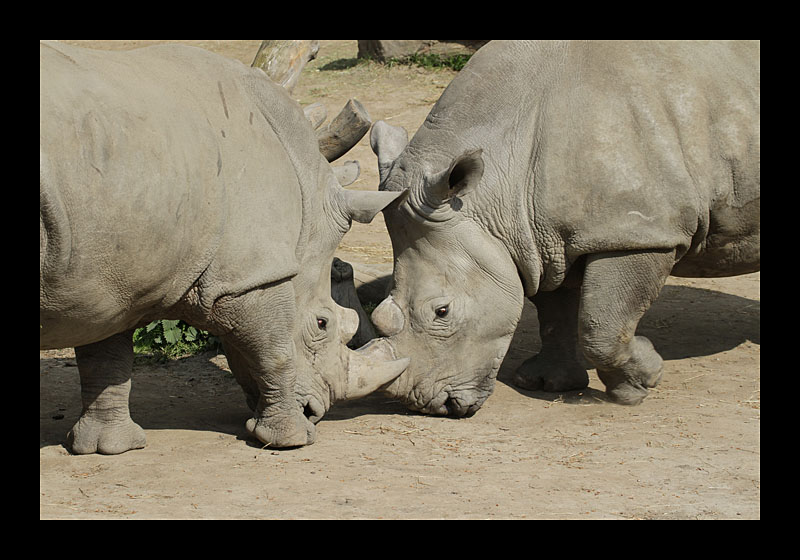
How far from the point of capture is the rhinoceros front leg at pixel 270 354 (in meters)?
5.48

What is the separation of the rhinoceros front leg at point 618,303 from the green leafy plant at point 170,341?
2.99 meters

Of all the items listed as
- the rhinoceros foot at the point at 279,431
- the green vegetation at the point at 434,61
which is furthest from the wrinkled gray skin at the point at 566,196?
the green vegetation at the point at 434,61

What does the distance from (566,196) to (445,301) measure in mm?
975

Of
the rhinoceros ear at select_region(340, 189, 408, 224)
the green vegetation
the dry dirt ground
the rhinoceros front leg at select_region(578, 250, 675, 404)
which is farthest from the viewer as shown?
the green vegetation

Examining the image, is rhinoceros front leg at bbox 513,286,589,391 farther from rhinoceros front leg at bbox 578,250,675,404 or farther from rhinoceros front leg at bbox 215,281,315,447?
rhinoceros front leg at bbox 215,281,315,447

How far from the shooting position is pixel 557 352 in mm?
7426

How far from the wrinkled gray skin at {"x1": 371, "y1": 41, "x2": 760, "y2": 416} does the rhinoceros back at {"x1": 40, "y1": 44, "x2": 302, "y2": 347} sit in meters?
1.23

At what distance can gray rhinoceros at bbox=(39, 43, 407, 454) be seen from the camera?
4.57 meters

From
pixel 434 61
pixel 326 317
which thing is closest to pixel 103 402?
pixel 326 317

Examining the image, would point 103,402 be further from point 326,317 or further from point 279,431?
point 326,317

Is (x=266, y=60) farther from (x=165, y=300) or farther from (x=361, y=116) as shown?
(x=165, y=300)

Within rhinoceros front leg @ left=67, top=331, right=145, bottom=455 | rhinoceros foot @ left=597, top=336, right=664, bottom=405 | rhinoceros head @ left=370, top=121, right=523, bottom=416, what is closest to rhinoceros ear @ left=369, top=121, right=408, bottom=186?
rhinoceros head @ left=370, top=121, right=523, bottom=416

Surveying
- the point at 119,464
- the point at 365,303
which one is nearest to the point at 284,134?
the point at 119,464

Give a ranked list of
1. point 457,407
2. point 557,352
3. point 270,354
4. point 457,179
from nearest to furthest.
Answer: point 270,354
point 457,179
point 457,407
point 557,352
